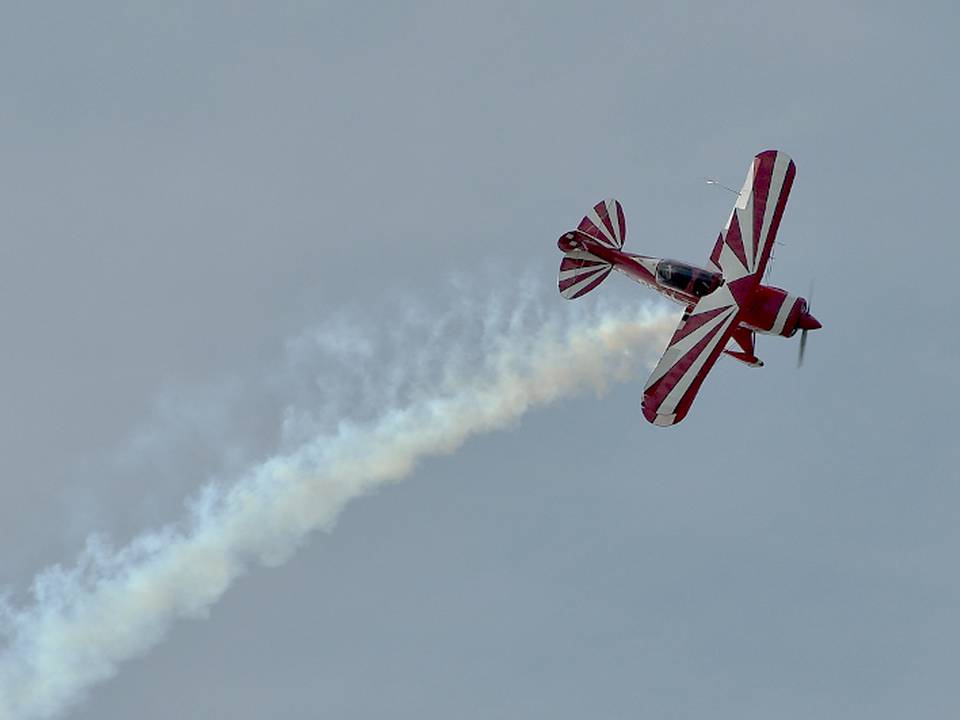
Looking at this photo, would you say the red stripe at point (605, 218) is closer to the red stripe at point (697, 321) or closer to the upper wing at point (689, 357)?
the upper wing at point (689, 357)

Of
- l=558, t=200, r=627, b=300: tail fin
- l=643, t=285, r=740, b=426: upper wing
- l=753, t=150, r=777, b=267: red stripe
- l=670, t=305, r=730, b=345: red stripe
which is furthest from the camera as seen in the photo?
l=558, t=200, r=627, b=300: tail fin

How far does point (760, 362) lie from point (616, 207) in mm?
8479

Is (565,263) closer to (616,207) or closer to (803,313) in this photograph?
(616,207)

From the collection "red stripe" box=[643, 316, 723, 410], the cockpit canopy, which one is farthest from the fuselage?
"red stripe" box=[643, 316, 723, 410]

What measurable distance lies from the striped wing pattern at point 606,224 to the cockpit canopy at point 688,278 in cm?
289

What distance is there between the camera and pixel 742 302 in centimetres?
7312

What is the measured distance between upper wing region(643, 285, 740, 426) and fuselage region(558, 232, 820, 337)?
2.71 ft

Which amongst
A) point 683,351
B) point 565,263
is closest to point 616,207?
point 565,263

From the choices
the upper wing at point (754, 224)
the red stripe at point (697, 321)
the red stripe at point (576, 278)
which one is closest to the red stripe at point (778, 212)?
the upper wing at point (754, 224)

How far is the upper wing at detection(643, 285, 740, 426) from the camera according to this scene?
7150cm

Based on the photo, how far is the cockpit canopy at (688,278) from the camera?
74625 mm

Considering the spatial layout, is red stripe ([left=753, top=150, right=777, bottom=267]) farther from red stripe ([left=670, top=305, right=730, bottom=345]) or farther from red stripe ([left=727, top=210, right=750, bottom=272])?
red stripe ([left=670, top=305, right=730, bottom=345])

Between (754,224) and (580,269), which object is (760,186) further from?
(580,269)

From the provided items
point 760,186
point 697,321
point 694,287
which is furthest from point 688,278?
point 760,186
